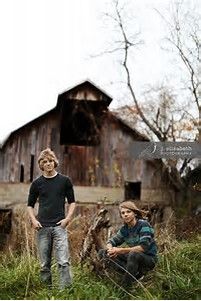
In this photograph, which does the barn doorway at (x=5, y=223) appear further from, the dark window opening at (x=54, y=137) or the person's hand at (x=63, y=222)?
the person's hand at (x=63, y=222)

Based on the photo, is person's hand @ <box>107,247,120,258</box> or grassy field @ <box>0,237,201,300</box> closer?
grassy field @ <box>0,237,201,300</box>

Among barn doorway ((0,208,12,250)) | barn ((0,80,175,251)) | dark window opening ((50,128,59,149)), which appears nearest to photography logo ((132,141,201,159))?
Result: barn ((0,80,175,251))

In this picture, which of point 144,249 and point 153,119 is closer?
point 144,249

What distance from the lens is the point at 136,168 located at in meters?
17.6

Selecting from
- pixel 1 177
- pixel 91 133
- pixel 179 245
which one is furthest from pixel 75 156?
pixel 179 245

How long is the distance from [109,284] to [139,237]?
2.13 feet

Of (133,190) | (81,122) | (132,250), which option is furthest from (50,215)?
(81,122)

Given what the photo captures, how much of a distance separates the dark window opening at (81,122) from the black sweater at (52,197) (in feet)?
35.5

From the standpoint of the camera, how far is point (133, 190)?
58.7ft

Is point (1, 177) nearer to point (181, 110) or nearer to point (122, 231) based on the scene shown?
point (181, 110)

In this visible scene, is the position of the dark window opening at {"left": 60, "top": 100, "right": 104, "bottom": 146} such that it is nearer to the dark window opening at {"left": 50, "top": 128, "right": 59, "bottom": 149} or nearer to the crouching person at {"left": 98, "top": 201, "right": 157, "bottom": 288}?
the dark window opening at {"left": 50, "top": 128, "right": 59, "bottom": 149}

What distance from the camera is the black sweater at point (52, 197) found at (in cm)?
636

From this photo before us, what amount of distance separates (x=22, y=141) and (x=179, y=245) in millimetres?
9948

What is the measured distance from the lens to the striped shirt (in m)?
6.15
